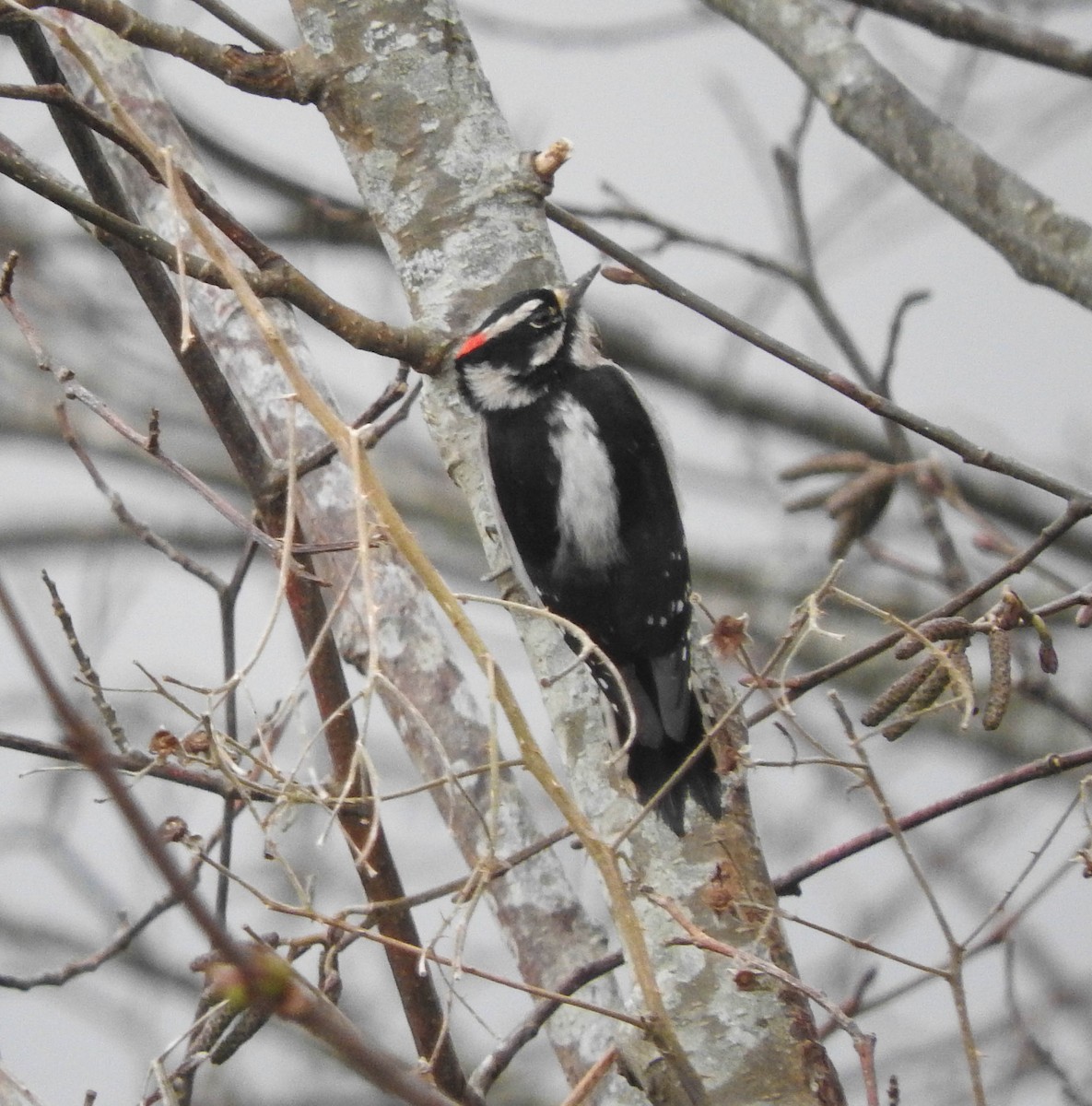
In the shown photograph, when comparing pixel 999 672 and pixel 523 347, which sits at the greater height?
pixel 523 347

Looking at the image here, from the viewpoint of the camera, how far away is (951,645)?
6.17 feet

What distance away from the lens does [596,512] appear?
2926 mm

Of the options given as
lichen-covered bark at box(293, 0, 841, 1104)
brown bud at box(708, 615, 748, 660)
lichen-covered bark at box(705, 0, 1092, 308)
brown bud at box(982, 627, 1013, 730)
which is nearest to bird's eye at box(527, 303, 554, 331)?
lichen-covered bark at box(293, 0, 841, 1104)

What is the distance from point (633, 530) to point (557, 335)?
467mm

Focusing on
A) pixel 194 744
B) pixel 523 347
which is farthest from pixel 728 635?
pixel 523 347

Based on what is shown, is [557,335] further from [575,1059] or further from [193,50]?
[575,1059]

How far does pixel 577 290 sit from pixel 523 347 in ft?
0.72

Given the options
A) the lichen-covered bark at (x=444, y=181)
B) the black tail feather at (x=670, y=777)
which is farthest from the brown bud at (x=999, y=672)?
the lichen-covered bark at (x=444, y=181)

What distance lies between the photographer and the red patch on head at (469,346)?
8.17 ft

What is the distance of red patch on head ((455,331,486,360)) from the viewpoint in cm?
249

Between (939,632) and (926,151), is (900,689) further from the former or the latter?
(926,151)

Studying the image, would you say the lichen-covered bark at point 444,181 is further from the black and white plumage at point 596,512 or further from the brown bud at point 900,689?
the brown bud at point 900,689

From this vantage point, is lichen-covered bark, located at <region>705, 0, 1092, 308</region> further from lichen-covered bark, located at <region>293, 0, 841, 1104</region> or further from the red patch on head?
the red patch on head

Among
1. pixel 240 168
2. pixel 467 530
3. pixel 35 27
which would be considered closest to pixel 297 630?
pixel 35 27
